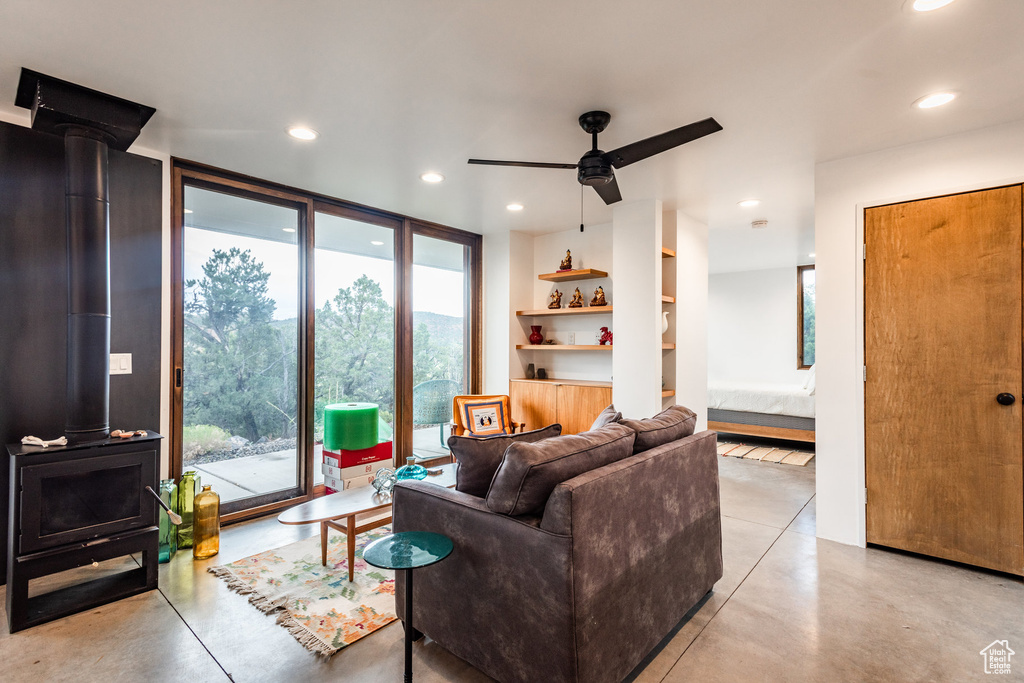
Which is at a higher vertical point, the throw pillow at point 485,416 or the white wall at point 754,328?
the white wall at point 754,328

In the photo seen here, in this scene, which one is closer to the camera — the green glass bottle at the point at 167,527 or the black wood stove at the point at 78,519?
the black wood stove at the point at 78,519

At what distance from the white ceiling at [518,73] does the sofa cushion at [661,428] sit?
1593mm

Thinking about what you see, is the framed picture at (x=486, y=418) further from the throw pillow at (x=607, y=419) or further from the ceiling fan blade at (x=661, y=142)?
the ceiling fan blade at (x=661, y=142)

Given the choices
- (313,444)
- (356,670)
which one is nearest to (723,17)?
(356,670)

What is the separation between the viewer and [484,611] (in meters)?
1.83

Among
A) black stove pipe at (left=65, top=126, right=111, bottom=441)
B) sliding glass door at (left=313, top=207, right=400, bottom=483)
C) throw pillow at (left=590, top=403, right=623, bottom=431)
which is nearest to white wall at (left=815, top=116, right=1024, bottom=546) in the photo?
throw pillow at (left=590, top=403, right=623, bottom=431)

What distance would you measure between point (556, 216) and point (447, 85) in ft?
8.52

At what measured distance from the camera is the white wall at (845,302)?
308 centimetres

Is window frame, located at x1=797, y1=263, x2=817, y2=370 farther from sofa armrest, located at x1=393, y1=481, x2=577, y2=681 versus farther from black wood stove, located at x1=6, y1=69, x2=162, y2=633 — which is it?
black wood stove, located at x1=6, y1=69, x2=162, y2=633

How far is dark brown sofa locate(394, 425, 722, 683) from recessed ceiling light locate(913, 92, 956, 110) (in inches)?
84.5

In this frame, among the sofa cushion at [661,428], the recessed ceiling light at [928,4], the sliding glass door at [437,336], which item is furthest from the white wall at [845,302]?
the sliding glass door at [437,336]

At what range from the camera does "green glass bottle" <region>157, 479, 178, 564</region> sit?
2958mm

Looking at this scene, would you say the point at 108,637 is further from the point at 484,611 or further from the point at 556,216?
the point at 556,216

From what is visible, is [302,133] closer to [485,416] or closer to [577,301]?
[485,416]
